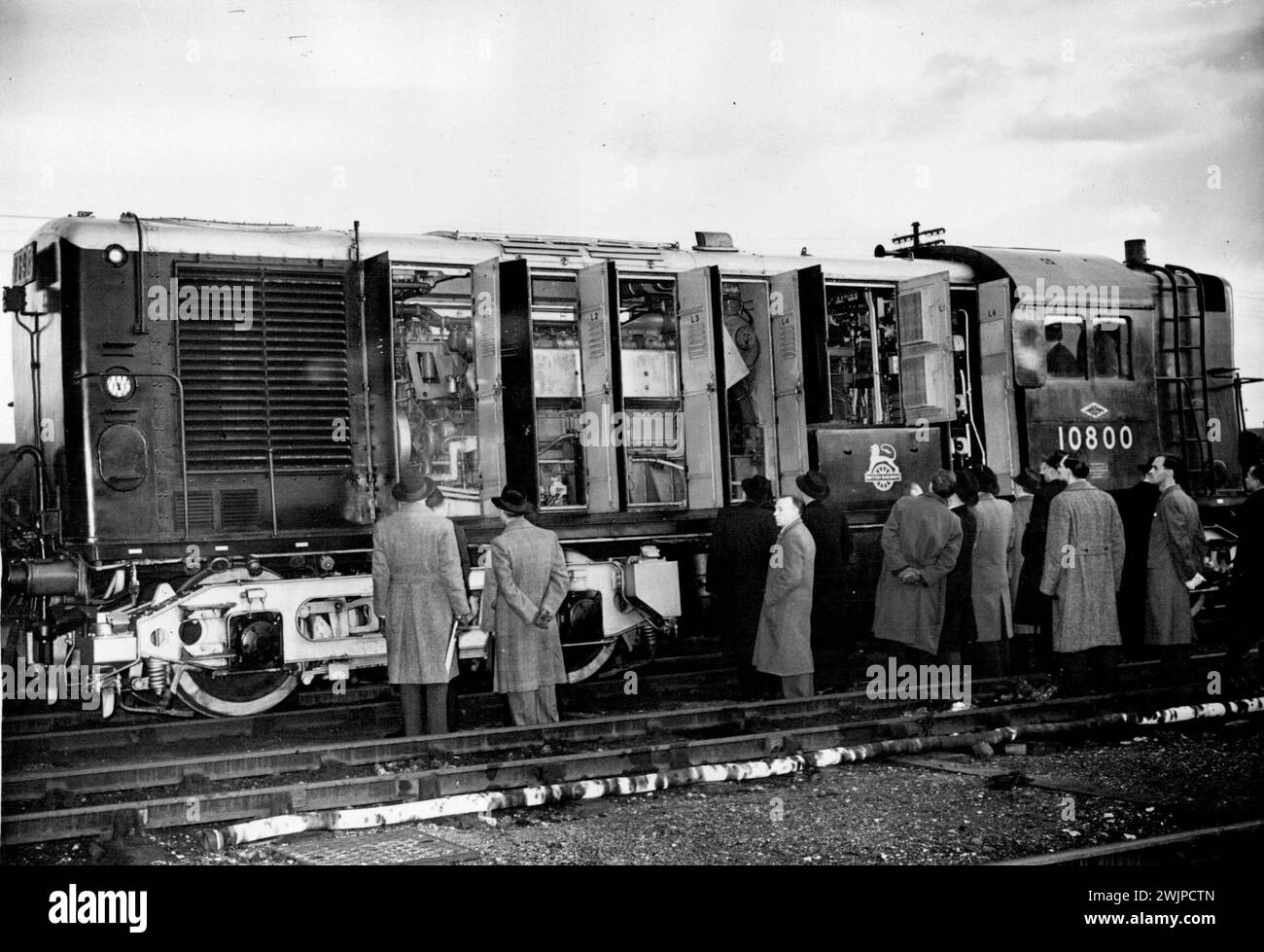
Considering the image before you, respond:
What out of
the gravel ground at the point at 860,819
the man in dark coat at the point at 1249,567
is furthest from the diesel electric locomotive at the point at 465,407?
the gravel ground at the point at 860,819

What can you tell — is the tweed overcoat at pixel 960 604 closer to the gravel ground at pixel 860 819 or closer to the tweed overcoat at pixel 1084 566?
the tweed overcoat at pixel 1084 566

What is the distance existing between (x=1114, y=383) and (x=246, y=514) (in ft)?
24.0

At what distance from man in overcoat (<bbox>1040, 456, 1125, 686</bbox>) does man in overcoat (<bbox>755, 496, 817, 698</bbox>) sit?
1.60m

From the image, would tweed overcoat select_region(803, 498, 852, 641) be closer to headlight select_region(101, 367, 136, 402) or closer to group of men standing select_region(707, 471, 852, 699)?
group of men standing select_region(707, 471, 852, 699)

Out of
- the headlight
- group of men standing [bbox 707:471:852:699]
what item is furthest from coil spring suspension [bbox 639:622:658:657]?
the headlight

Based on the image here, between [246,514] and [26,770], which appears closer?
[26,770]

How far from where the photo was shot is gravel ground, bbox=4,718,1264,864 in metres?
5.86

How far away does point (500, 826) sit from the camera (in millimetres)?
6336

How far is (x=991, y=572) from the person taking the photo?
31.8 feet

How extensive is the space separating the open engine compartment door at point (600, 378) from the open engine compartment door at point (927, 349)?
100 inches
